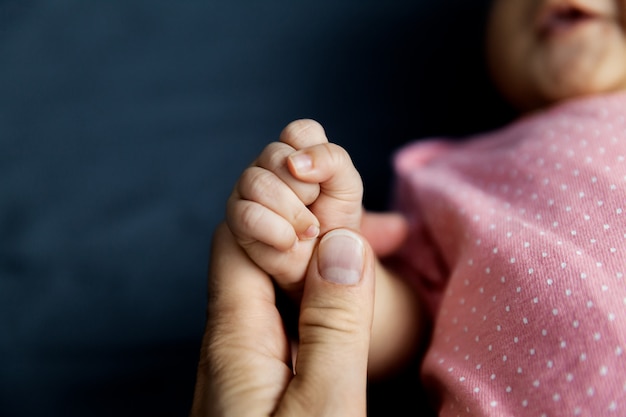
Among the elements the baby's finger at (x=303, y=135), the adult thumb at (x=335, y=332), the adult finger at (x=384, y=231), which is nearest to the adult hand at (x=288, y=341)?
the adult thumb at (x=335, y=332)

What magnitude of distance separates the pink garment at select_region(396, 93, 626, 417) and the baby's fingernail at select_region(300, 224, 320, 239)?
22 centimetres

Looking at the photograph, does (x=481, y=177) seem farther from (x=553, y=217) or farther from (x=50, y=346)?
(x=50, y=346)

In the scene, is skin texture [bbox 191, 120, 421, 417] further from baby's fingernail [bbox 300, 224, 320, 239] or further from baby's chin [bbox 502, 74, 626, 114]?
baby's chin [bbox 502, 74, 626, 114]

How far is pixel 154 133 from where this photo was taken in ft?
3.41

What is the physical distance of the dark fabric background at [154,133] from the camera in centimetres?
85

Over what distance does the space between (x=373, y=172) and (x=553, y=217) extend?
0.44m

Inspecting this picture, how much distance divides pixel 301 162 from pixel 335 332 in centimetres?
17

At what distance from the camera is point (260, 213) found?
24.1 inches

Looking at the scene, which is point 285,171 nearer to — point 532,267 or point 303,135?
point 303,135

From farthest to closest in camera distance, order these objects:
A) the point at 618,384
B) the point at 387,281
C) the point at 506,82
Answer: the point at 506,82 < the point at 387,281 < the point at 618,384

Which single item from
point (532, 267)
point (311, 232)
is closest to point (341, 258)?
point (311, 232)

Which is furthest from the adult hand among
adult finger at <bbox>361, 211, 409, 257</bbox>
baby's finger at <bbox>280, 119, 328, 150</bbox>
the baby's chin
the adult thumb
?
the baby's chin

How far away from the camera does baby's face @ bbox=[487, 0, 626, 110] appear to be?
0.88 metres

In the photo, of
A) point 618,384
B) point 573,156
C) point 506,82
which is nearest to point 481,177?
point 573,156
